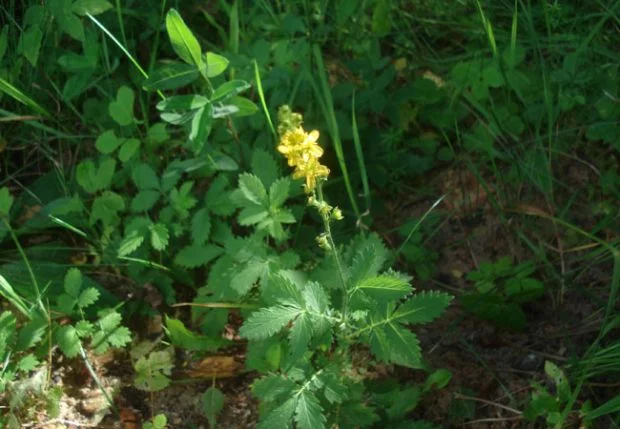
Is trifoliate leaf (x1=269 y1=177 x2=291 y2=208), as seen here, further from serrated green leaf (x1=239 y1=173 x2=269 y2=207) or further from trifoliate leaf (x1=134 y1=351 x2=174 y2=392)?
trifoliate leaf (x1=134 y1=351 x2=174 y2=392)

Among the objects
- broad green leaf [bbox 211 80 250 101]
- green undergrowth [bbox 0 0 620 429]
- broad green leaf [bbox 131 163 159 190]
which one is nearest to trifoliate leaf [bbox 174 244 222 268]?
green undergrowth [bbox 0 0 620 429]

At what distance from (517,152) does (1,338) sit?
1.53 metres

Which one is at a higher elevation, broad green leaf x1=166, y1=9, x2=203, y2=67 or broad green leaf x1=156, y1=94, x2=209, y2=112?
broad green leaf x1=166, y1=9, x2=203, y2=67

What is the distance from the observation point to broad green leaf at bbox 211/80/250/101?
6.97ft

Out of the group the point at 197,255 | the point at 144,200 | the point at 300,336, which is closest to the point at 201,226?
the point at 197,255

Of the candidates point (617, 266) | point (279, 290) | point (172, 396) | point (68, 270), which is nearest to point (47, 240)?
point (68, 270)

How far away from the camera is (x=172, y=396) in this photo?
7.68 feet

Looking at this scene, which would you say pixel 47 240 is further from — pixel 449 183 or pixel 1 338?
pixel 449 183

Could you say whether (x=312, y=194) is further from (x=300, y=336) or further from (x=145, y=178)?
(x=145, y=178)

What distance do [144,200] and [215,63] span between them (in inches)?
18.8

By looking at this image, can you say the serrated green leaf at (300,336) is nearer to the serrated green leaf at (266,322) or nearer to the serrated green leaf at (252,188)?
the serrated green leaf at (266,322)

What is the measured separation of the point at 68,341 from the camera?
2.24 m

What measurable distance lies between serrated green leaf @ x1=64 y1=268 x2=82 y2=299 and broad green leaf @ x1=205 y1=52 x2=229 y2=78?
64 cm

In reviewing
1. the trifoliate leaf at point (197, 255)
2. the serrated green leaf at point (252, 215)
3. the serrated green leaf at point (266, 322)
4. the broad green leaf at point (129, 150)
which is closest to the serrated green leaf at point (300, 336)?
the serrated green leaf at point (266, 322)
